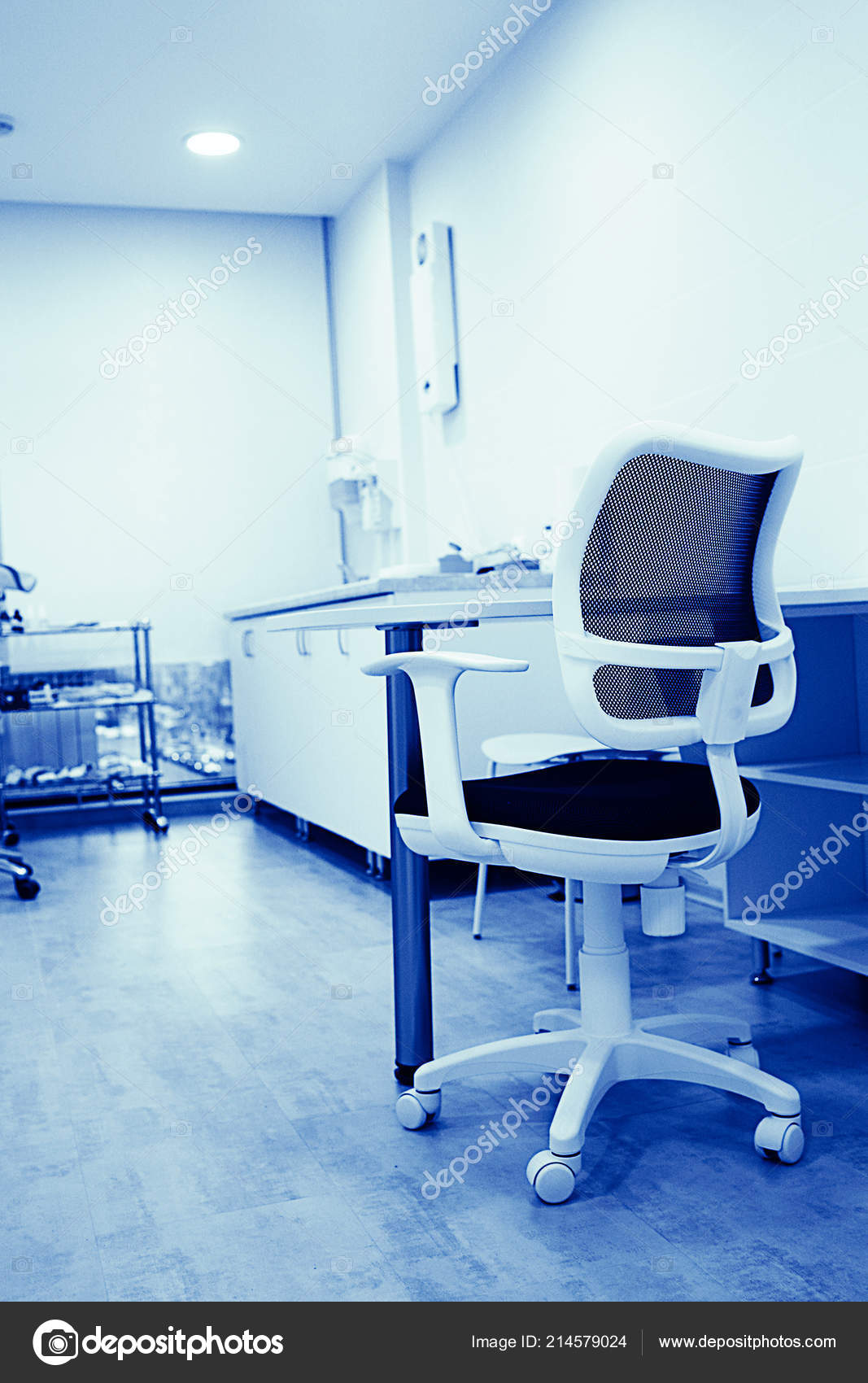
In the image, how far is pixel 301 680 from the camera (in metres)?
4.17

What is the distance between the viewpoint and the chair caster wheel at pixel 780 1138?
5.39 feet

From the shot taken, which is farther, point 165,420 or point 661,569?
point 165,420

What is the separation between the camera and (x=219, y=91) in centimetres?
429

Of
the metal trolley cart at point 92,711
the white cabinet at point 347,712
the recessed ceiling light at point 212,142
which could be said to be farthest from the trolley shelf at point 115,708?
the recessed ceiling light at point 212,142

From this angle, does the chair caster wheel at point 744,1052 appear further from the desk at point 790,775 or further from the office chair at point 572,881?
the office chair at point 572,881

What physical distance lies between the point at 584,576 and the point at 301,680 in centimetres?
269

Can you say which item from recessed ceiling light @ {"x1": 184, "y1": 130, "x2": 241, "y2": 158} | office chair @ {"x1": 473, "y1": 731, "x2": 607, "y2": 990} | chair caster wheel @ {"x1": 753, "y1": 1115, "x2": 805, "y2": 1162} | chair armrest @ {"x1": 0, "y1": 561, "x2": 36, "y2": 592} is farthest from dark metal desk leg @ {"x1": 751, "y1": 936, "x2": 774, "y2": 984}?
recessed ceiling light @ {"x1": 184, "y1": 130, "x2": 241, "y2": 158}

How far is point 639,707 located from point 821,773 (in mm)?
806

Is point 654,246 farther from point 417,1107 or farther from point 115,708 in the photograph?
point 115,708

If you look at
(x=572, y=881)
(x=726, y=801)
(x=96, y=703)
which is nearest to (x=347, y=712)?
(x=572, y=881)

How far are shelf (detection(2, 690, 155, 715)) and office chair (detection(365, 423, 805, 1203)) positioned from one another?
3241 millimetres

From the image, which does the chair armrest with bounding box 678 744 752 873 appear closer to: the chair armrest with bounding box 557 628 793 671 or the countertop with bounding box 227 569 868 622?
the chair armrest with bounding box 557 628 793 671

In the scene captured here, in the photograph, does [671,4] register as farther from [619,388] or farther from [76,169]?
[76,169]

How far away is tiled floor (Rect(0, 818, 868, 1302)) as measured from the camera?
4.60 feet
